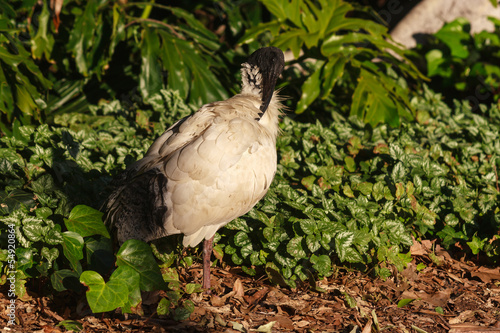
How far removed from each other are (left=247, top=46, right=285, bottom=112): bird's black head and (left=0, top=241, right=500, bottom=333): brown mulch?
4.31ft

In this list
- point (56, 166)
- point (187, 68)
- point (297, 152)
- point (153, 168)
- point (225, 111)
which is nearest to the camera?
point (153, 168)

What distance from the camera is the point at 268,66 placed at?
3686 millimetres

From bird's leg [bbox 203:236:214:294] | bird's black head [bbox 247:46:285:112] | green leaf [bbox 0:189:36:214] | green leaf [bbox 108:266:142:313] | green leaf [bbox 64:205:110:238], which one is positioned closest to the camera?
green leaf [bbox 108:266:142:313]

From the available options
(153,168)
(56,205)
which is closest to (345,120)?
(153,168)

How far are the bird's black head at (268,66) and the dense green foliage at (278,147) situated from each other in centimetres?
72

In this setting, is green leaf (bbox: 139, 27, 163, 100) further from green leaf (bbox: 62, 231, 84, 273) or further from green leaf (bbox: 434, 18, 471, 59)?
green leaf (bbox: 434, 18, 471, 59)

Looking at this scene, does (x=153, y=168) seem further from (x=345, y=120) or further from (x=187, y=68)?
(x=345, y=120)

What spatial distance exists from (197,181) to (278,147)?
1.78m

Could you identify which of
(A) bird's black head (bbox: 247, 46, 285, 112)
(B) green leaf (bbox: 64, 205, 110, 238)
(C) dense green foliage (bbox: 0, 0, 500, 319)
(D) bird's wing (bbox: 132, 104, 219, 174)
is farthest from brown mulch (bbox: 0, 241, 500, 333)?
(A) bird's black head (bbox: 247, 46, 285, 112)

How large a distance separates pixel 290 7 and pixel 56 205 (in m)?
3.54

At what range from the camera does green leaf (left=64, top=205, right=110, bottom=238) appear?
2.86 meters

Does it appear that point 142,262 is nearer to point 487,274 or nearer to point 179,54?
point 487,274

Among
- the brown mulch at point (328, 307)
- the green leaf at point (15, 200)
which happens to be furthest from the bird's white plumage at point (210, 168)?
the green leaf at point (15, 200)

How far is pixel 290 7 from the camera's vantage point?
5.56 metres
